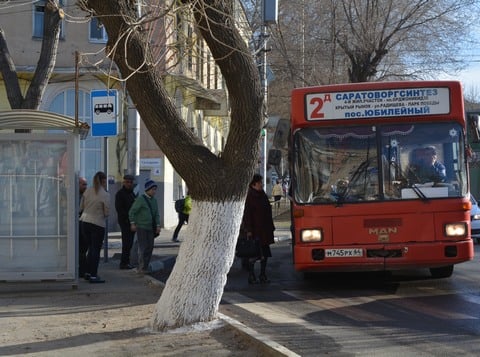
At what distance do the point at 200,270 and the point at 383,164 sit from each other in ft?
12.6

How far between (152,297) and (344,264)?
280 centimetres

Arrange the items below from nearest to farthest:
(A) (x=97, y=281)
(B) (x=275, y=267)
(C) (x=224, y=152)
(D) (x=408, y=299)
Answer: (C) (x=224, y=152) < (D) (x=408, y=299) < (A) (x=97, y=281) < (B) (x=275, y=267)

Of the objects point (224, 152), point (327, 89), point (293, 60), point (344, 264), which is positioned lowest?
point (344, 264)

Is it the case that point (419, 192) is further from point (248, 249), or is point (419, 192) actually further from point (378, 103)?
point (248, 249)

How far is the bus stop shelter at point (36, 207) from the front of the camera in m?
10.2

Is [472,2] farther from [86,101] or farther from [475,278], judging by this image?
[475,278]

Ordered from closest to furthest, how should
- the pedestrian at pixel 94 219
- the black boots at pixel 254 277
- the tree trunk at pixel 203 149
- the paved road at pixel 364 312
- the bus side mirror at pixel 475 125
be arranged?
the paved road at pixel 364 312, the tree trunk at pixel 203 149, the bus side mirror at pixel 475 125, the pedestrian at pixel 94 219, the black boots at pixel 254 277

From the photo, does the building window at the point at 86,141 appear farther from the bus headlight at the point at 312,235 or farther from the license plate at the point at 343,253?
the license plate at the point at 343,253

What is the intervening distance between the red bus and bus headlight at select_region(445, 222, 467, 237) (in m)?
0.01

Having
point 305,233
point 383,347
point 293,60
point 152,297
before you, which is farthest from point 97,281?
point 293,60

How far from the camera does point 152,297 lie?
31.6 feet

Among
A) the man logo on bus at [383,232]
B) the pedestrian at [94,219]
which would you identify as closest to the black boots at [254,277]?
the man logo on bus at [383,232]

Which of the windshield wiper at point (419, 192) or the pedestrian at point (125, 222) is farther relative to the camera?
the pedestrian at point (125, 222)

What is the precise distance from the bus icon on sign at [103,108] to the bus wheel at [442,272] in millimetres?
6666
